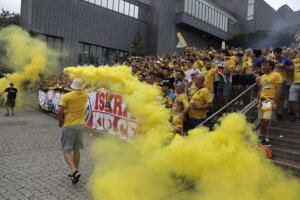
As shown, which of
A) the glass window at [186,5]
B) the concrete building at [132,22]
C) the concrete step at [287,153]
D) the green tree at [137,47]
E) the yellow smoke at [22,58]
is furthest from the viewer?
the glass window at [186,5]

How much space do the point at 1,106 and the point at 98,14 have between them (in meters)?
15.9

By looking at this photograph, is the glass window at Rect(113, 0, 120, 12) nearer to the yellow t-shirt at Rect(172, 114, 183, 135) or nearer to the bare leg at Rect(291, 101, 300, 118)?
the bare leg at Rect(291, 101, 300, 118)

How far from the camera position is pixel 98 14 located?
28.8 metres

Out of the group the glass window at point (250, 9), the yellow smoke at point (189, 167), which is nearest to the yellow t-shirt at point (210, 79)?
the yellow smoke at point (189, 167)

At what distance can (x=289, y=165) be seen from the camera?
4309 millimetres

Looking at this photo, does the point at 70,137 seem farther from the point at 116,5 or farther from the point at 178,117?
the point at 116,5

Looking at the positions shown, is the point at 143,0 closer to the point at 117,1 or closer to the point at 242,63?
the point at 117,1

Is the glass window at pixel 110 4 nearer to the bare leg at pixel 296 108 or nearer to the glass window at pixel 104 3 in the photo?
the glass window at pixel 104 3

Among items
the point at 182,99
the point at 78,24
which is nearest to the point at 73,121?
the point at 182,99

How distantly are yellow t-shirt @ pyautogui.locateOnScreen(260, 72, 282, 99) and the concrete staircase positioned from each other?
963 millimetres

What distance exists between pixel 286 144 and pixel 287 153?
46 cm

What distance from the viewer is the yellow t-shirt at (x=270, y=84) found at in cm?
501

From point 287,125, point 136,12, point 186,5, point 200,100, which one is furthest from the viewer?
point 136,12

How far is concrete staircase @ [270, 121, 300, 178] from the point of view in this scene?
174 inches
